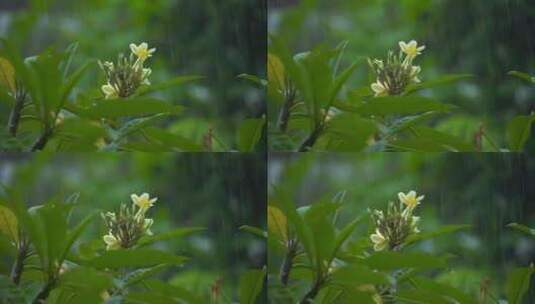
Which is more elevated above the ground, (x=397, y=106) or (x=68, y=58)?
(x=68, y=58)

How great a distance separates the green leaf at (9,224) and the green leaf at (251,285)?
59cm

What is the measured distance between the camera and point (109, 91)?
9.25 ft

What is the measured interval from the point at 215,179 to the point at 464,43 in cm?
76

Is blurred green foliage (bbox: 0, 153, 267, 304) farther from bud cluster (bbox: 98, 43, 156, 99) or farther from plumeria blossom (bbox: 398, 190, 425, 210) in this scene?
plumeria blossom (bbox: 398, 190, 425, 210)

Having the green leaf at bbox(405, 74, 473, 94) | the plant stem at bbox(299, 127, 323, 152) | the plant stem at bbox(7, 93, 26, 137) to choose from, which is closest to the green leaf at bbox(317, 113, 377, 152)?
the plant stem at bbox(299, 127, 323, 152)

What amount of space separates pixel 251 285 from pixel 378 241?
0.36m

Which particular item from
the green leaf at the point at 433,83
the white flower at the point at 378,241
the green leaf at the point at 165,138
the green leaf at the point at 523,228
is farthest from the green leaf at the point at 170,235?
the green leaf at the point at 523,228

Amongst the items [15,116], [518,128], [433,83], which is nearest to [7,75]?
[15,116]

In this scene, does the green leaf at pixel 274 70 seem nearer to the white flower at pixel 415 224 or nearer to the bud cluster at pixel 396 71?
the bud cluster at pixel 396 71

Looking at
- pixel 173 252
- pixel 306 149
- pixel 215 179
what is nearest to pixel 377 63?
pixel 306 149

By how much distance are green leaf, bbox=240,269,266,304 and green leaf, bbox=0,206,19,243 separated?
1.95 ft

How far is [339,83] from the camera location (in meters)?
2.85

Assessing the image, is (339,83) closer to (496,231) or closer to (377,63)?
(377,63)

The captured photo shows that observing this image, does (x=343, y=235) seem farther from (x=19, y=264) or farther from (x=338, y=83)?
(x=19, y=264)
